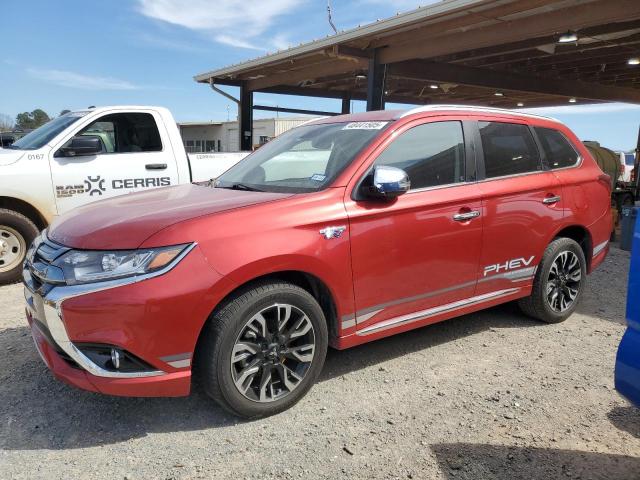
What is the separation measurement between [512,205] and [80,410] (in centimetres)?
332

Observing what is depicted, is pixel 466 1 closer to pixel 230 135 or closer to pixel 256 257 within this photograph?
pixel 256 257

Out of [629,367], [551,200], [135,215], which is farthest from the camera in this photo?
[551,200]

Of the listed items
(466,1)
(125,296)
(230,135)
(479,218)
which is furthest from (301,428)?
(230,135)

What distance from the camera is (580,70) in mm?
15250

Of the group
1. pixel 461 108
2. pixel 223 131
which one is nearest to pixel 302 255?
pixel 461 108

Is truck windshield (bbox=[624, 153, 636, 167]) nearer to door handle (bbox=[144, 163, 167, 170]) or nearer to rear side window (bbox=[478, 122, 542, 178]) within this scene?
rear side window (bbox=[478, 122, 542, 178])

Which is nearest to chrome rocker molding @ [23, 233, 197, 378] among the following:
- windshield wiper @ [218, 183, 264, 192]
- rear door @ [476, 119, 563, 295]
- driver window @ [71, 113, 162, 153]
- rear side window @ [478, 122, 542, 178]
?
windshield wiper @ [218, 183, 264, 192]

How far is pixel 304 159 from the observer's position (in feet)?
12.4

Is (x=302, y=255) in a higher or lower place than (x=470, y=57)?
lower

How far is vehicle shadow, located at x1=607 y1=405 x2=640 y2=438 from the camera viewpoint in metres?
→ 2.92

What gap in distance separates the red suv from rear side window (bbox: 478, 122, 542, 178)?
1 centimetres

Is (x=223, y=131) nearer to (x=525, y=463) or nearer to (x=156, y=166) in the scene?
(x=156, y=166)

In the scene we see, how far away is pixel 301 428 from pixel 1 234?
14.7 ft

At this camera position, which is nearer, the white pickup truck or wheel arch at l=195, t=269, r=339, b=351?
wheel arch at l=195, t=269, r=339, b=351
